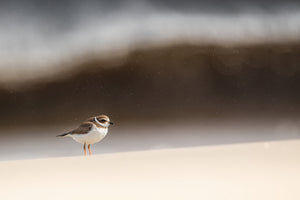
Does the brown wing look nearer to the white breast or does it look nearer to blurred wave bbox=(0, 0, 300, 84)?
the white breast

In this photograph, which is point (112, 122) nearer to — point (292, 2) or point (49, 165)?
point (49, 165)

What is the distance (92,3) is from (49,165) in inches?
35.9

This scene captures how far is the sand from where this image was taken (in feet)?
2.85

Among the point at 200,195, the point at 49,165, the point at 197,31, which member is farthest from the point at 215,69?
the point at 200,195

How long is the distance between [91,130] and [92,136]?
0.10 feet

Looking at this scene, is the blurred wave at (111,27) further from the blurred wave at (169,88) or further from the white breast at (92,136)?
the white breast at (92,136)

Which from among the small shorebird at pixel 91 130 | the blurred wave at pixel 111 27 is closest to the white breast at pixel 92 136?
the small shorebird at pixel 91 130

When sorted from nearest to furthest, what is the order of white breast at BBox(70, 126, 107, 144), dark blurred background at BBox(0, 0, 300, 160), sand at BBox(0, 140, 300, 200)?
sand at BBox(0, 140, 300, 200) → white breast at BBox(70, 126, 107, 144) → dark blurred background at BBox(0, 0, 300, 160)

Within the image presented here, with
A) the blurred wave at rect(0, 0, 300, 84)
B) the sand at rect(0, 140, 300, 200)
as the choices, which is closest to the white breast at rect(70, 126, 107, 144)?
the sand at rect(0, 140, 300, 200)

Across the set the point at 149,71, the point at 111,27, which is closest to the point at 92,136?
the point at 149,71

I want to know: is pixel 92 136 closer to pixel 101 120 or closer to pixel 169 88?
pixel 101 120

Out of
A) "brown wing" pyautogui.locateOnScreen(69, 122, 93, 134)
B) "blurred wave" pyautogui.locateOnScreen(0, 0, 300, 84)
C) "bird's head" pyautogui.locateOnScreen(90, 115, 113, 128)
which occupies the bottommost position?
"brown wing" pyautogui.locateOnScreen(69, 122, 93, 134)

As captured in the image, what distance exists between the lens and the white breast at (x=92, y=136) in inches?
64.9

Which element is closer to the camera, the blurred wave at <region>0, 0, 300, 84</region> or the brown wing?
the brown wing
